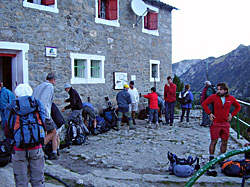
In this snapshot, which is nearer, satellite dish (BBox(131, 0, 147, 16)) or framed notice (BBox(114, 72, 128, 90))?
framed notice (BBox(114, 72, 128, 90))

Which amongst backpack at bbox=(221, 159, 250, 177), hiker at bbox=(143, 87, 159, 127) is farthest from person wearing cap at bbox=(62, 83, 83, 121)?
backpack at bbox=(221, 159, 250, 177)

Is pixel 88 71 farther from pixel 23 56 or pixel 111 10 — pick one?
pixel 111 10

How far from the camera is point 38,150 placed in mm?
3326

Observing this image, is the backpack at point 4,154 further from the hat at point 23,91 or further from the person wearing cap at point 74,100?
the person wearing cap at point 74,100

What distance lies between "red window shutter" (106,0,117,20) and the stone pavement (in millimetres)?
4660

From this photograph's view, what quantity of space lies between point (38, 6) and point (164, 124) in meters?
6.33

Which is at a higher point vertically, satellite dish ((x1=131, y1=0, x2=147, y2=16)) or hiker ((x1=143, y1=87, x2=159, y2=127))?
satellite dish ((x1=131, y1=0, x2=147, y2=16))

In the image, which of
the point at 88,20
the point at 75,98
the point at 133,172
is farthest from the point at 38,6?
the point at 133,172

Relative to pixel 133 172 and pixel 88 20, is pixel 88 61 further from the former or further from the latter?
pixel 133 172

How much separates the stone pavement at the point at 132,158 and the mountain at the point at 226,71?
111 feet

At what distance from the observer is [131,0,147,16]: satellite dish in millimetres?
11819

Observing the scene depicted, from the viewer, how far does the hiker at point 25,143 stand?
3.20 m

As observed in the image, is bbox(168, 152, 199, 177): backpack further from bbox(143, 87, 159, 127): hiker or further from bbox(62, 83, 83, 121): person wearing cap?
bbox(143, 87, 159, 127): hiker

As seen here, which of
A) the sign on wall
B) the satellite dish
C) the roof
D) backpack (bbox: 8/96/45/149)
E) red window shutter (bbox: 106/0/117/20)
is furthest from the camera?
the roof
